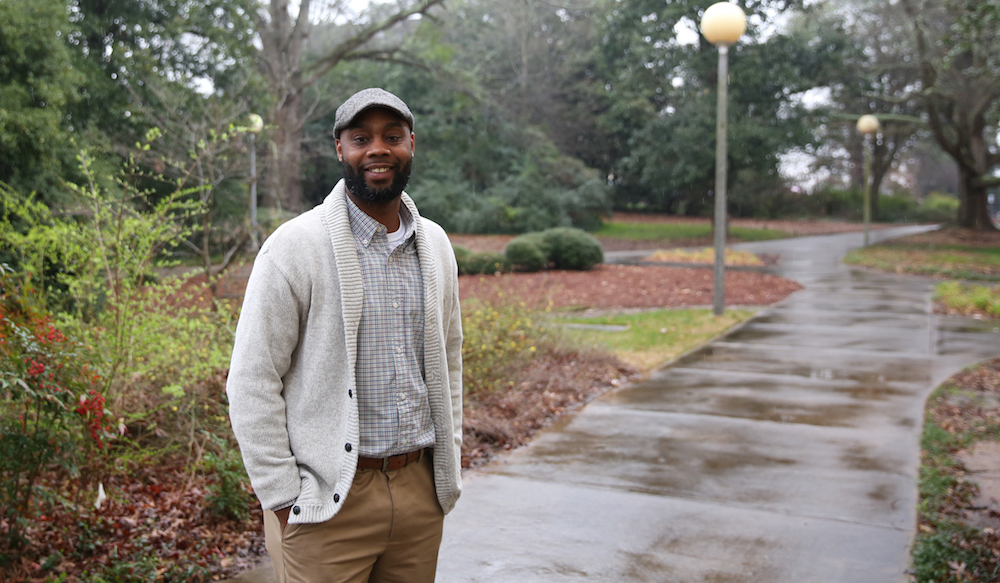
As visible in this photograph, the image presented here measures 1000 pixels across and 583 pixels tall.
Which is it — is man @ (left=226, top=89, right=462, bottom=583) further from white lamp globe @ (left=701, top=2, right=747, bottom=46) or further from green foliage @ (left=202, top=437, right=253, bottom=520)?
white lamp globe @ (left=701, top=2, right=747, bottom=46)

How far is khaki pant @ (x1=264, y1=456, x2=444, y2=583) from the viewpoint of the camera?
209 cm

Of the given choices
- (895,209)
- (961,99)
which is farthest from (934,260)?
(895,209)

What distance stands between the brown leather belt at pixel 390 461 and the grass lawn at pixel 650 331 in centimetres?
640

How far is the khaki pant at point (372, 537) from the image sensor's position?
2086 millimetres

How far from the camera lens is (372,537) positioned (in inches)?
84.9

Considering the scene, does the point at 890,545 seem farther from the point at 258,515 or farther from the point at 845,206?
the point at 845,206

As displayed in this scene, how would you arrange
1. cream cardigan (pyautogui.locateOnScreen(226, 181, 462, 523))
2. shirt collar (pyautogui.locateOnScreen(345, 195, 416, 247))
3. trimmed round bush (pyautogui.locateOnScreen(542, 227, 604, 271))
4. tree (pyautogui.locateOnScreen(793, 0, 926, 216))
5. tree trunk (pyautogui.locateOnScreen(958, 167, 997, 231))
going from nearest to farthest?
cream cardigan (pyautogui.locateOnScreen(226, 181, 462, 523))
shirt collar (pyautogui.locateOnScreen(345, 195, 416, 247))
trimmed round bush (pyautogui.locateOnScreen(542, 227, 604, 271))
tree (pyautogui.locateOnScreen(793, 0, 926, 216))
tree trunk (pyautogui.locateOnScreen(958, 167, 997, 231))

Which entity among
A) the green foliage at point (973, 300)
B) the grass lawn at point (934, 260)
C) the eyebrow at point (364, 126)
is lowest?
the green foliage at point (973, 300)

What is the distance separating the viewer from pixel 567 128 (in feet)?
122

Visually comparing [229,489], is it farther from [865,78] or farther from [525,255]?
[865,78]

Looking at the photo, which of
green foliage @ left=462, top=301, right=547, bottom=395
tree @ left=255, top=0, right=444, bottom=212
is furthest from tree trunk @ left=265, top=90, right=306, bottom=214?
green foliage @ left=462, top=301, right=547, bottom=395

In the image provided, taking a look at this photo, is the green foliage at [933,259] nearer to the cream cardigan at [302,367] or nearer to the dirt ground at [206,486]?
the dirt ground at [206,486]

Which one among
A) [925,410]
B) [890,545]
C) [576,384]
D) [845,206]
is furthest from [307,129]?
[845,206]

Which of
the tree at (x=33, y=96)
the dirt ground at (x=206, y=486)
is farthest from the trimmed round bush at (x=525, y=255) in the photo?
the tree at (x=33, y=96)
